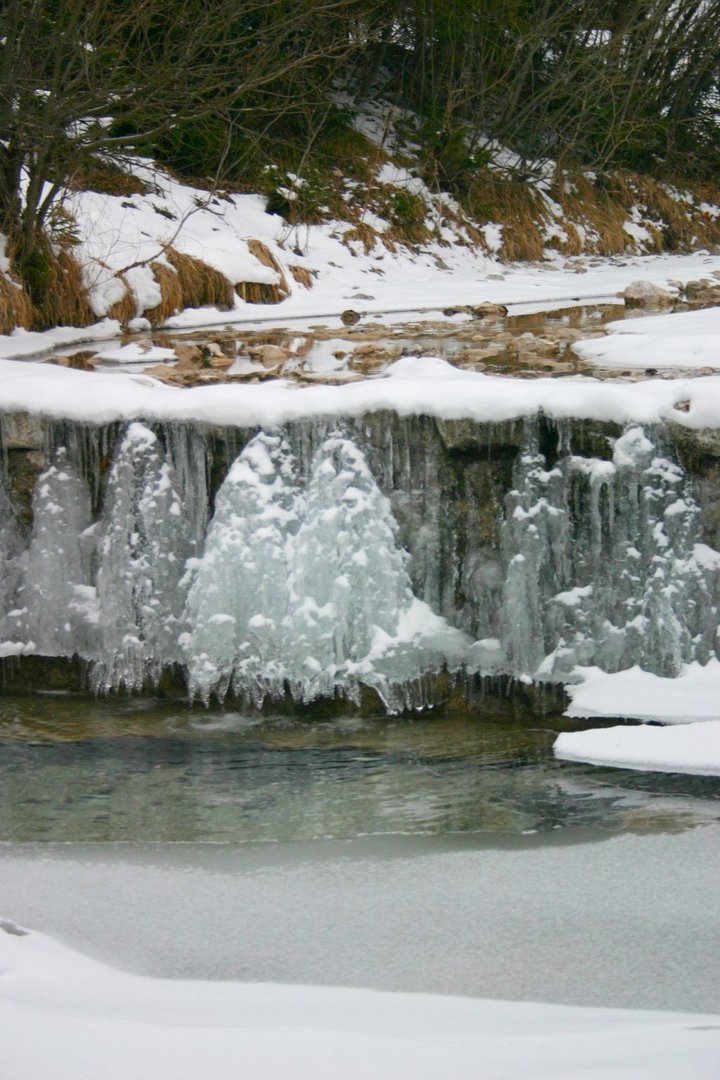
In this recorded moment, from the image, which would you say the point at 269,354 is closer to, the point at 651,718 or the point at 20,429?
the point at 20,429

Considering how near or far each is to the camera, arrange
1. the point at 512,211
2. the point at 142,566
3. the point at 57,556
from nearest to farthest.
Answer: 1. the point at 142,566
2. the point at 57,556
3. the point at 512,211

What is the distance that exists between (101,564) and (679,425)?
7.44ft

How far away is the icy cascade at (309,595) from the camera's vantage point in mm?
4586

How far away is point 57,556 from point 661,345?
130 inches

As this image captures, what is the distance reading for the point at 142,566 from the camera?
484cm

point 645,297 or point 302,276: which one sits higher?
point 302,276

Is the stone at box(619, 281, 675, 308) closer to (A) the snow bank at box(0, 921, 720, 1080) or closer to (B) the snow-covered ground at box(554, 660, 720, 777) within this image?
(B) the snow-covered ground at box(554, 660, 720, 777)

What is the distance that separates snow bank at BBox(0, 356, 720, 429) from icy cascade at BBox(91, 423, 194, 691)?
18 cm

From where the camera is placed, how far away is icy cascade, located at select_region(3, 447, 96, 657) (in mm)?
4969

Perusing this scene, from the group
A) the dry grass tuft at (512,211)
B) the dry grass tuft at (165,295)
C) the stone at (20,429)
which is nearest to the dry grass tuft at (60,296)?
the dry grass tuft at (165,295)

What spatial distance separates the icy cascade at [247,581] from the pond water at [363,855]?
190mm

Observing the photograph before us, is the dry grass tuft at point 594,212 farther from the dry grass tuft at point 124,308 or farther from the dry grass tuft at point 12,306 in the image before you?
the dry grass tuft at point 12,306

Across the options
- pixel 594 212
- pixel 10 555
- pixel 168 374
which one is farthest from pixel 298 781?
pixel 594 212

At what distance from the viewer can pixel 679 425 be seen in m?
4.47
